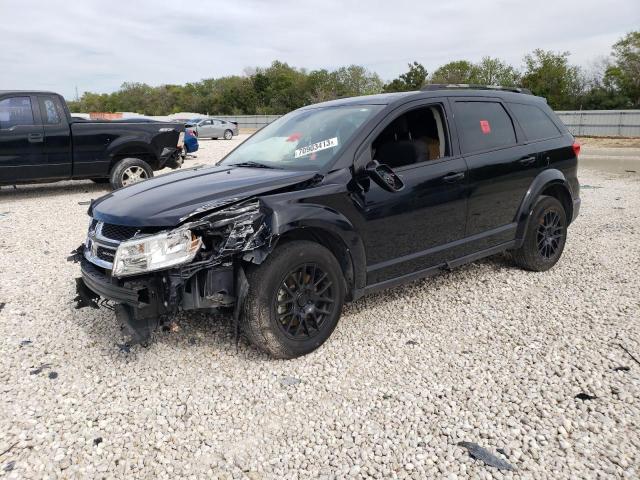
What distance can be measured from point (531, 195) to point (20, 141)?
8297 millimetres

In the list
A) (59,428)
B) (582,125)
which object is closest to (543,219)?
(59,428)

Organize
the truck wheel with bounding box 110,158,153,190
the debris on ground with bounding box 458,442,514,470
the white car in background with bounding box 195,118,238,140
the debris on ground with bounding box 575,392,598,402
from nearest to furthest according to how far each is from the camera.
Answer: the debris on ground with bounding box 458,442,514,470, the debris on ground with bounding box 575,392,598,402, the truck wheel with bounding box 110,158,153,190, the white car in background with bounding box 195,118,238,140

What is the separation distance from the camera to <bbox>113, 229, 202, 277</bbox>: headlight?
3.12m

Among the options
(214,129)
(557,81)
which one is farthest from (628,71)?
(214,129)

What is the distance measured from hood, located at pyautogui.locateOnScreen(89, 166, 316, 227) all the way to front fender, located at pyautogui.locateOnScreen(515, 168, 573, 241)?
8.03ft

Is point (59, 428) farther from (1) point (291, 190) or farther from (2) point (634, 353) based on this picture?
(2) point (634, 353)

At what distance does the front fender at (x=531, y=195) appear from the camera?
4992 millimetres

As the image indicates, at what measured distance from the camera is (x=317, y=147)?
396 centimetres

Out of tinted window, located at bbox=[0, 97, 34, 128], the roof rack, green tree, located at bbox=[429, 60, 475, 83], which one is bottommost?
the roof rack

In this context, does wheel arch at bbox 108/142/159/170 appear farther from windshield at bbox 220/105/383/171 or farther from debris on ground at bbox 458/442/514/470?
debris on ground at bbox 458/442/514/470

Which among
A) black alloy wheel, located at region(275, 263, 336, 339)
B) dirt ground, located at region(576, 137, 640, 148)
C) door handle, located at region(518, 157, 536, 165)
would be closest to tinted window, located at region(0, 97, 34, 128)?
black alloy wheel, located at region(275, 263, 336, 339)

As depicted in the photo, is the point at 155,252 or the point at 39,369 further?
the point at 39,369

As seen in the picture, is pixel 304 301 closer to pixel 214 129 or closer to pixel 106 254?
pixel 106 254

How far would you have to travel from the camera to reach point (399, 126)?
4168mm
